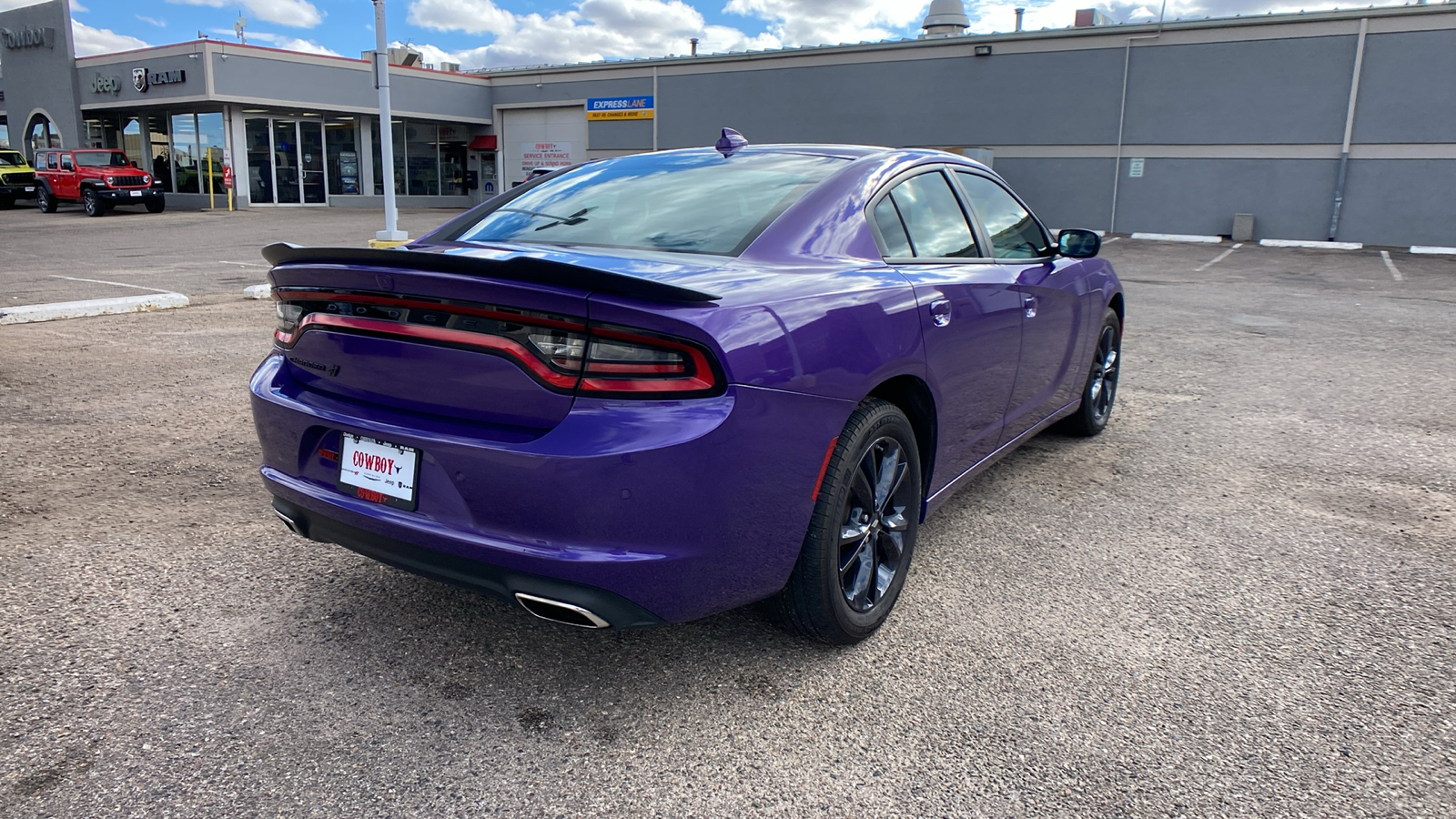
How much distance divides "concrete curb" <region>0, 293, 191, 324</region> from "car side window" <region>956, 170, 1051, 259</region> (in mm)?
8159

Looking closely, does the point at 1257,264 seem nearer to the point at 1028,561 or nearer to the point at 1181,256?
the point at 1181,256

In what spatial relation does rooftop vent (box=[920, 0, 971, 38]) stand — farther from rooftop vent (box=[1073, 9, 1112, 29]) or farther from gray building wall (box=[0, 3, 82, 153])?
gray building wall (box=[0, 3, 82, 153])

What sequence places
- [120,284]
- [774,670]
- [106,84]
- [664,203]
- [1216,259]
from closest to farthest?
[774,670]
[664,203]
[120,284]
[1216,259]
[106,84]

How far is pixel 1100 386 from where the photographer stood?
535cm

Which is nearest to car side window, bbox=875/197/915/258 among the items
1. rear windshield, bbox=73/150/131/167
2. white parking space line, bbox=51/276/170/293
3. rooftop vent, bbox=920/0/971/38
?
white parking space line, bbox=51/276/170/293

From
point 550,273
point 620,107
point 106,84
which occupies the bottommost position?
point 550,273

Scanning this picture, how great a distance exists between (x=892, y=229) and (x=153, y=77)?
34.9 metres

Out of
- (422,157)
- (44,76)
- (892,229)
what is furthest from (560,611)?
(44,76)

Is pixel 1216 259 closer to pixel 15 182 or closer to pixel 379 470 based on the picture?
pixel 379 470

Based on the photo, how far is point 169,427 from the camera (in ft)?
16.5

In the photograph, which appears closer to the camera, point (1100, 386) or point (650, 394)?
point (650, 394)

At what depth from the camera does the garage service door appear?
36094 millimetres

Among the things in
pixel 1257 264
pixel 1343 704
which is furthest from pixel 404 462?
pixel 1257 264

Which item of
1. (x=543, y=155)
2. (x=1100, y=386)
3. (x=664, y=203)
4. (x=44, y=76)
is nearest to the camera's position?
(x=664, y=203)
